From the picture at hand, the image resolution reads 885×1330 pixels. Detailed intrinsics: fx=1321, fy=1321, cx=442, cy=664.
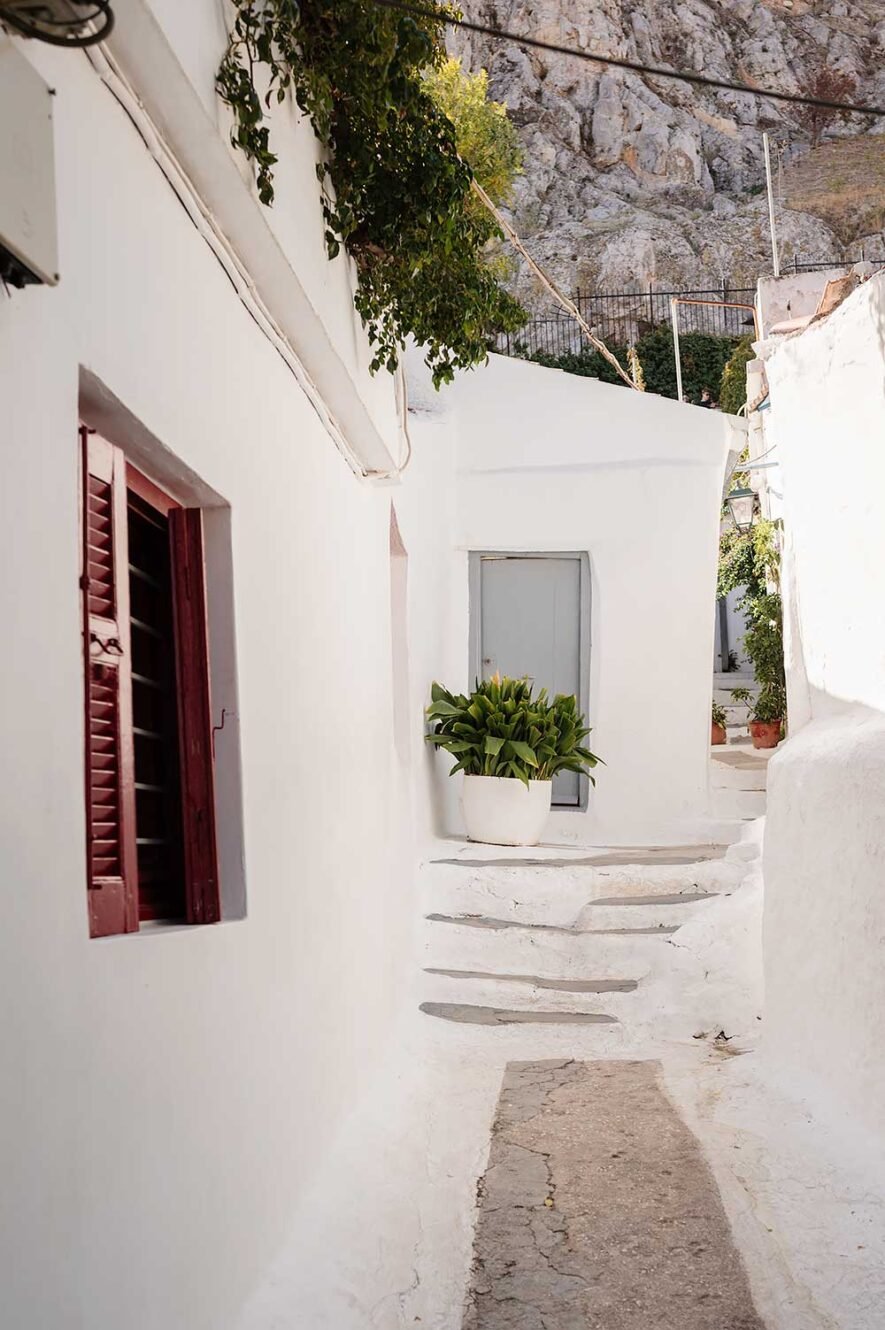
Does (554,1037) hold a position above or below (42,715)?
below

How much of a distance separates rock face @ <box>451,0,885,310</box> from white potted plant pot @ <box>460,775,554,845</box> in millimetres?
21363

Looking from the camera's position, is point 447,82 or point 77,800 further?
point 447,82

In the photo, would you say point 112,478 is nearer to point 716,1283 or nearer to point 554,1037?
point 716,1283

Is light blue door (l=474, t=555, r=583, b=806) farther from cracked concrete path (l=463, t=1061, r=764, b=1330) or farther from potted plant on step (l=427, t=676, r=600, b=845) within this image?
cracked concrete path (l=463, t=1061, r=764, b=1330)

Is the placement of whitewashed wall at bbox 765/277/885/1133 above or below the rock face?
below

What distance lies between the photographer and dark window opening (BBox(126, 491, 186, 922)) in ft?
10.2

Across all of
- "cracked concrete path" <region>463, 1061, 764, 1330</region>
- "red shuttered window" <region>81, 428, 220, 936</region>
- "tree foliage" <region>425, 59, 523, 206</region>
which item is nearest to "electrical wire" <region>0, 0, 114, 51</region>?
"red shuttered window" <region>81, 428, 220, 936</region>

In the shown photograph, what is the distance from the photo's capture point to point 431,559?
29.9 feet

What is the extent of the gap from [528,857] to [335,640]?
11.5 ft

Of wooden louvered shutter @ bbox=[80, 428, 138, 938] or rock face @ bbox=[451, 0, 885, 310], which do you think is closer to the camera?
wooden louvered shutter @ bbox=[80, 428, 138, 938]

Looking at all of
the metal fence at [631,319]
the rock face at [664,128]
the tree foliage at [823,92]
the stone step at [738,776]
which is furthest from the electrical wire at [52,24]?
the tree foliage at [823,92]

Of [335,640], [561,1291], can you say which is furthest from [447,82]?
[561,1291]

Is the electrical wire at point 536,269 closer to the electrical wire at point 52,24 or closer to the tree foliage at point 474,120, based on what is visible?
the tree foliage at point 474,120

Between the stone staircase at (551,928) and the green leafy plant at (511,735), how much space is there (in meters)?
0.60
